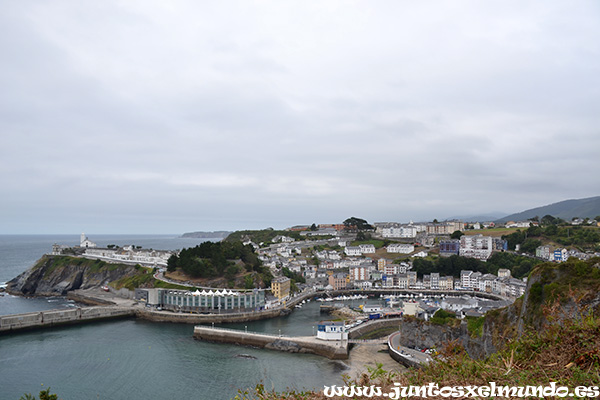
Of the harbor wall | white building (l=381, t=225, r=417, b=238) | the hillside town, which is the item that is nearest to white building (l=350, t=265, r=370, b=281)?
the hillside town

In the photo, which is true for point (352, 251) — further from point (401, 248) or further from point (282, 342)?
point (282, 342)

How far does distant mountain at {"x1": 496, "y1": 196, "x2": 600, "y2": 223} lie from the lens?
144650mm

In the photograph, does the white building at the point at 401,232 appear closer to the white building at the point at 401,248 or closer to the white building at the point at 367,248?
the white building at the point at 401,248

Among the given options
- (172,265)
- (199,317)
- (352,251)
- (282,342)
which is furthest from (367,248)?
(282,342)

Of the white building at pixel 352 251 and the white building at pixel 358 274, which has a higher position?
A: the white building at pixel 352 251

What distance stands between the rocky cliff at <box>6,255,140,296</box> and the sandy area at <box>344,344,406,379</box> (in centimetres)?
2631

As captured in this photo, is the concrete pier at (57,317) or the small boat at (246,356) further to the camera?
the concrete pier at (57,317)

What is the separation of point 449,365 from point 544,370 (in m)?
0.72

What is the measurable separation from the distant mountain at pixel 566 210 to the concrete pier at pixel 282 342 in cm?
14478

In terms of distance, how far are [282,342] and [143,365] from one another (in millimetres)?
6286

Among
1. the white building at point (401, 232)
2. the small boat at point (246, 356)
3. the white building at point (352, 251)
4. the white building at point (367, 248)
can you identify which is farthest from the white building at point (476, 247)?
the small boat at point (246, 356)

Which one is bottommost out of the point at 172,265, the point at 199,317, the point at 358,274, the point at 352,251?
the point at 199,317

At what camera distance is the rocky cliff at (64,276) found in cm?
3681

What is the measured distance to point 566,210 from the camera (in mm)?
168875
